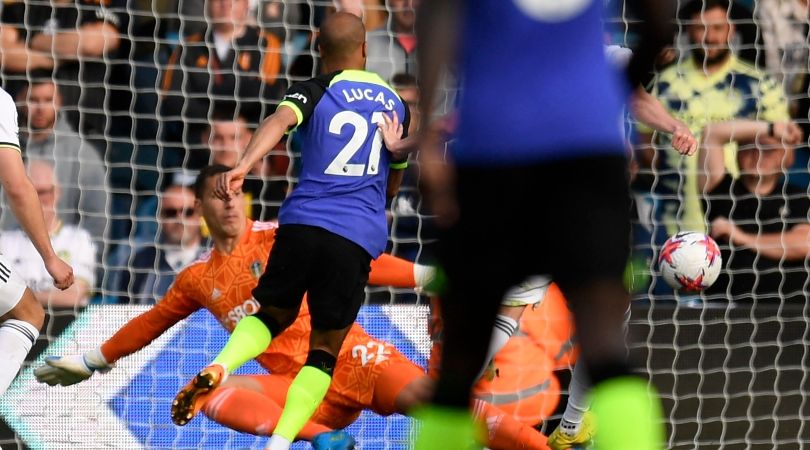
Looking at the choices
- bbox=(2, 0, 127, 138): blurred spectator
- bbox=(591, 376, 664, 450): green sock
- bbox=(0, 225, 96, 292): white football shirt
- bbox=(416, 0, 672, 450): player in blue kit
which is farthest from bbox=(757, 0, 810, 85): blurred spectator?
bbox=(591, 376, 664, 450): green sock

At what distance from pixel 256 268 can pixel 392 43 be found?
2141 millimetres

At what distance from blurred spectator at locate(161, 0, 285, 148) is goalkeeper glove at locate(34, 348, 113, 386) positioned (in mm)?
1762

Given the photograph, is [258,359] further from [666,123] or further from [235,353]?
[666,123]

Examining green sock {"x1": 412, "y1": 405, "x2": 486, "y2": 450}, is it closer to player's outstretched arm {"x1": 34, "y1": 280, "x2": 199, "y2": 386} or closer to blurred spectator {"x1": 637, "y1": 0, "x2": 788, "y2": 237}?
player's outstretched arm {"x1": 34, "y1": 280, "x2": 199, "y2": 386}

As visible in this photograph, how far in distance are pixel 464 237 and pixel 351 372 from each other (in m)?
2.78

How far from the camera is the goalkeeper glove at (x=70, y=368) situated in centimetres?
534

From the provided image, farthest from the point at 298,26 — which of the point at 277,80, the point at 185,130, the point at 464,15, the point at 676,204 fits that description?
the point at 464,15

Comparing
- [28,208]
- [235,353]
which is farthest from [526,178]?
[28,208]

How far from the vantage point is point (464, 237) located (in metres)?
2.56

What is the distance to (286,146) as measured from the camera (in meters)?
7.03

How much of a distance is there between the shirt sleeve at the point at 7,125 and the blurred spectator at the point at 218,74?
2053 millimetres

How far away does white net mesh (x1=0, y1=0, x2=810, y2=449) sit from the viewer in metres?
6.14

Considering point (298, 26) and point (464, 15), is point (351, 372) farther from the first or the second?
point (464, 15)

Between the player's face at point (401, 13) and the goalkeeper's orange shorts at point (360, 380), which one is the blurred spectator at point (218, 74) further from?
the goalkeeper's orange shorts at point (360, 380)
